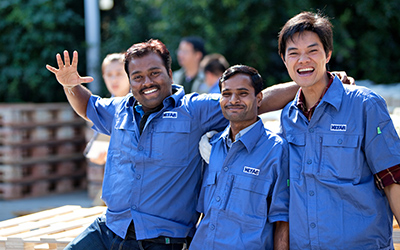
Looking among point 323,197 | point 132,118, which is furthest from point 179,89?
point 323,197

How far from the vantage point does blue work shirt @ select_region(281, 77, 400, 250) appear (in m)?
2.77

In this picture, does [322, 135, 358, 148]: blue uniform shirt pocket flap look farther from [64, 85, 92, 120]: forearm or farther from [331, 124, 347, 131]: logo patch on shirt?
[64, 85, 92, 120]: forearm

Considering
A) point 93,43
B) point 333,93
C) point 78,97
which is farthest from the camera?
point 93,43

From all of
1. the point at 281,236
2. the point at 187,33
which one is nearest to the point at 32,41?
the point at 187,33

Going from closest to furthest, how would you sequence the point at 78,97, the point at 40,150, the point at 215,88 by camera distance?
the point at 78,97 → the point at 215,88 → the point at 40,150

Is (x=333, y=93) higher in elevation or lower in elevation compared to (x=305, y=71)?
lower

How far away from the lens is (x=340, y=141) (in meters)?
2.83

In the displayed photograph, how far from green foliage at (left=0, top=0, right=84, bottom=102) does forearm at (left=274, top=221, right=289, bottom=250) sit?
7282 millimetres

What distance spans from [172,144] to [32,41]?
22.5 feet

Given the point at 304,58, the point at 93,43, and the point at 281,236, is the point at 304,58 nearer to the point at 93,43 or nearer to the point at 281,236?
the point at 281,236

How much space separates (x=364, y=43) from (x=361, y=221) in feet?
19.9

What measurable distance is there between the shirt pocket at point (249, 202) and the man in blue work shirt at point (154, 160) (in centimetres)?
46

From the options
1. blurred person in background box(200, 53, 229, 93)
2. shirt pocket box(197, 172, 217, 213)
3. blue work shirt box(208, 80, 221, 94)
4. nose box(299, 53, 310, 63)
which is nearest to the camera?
nose box(299, 53, 310, 63)

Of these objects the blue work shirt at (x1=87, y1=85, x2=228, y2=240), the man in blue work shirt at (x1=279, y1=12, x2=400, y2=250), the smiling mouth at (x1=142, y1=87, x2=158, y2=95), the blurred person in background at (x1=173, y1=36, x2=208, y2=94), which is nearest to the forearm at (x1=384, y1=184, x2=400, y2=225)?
the man in blue work shirt at (x1=279, y1=12, x2=400, y2=250)
